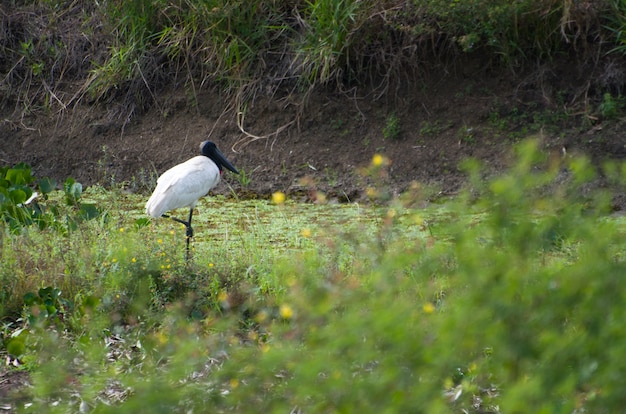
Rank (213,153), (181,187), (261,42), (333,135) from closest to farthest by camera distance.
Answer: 1. (181,187)
2. (213,153)
3. (333,135)
4. (261,42)

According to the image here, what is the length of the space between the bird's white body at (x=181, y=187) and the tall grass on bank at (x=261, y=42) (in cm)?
244

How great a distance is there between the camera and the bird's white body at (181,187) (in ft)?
21.1

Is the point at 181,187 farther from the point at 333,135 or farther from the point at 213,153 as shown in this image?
the point at 333,135

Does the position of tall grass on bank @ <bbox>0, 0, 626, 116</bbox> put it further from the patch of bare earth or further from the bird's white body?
the bird's white body

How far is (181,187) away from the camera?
651 centimetres

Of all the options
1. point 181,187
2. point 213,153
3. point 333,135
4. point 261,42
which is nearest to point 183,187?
point 181,187

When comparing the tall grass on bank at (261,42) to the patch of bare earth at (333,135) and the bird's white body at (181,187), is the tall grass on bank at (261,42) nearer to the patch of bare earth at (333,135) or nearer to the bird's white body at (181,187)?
the patch of bare earth at (333,135)

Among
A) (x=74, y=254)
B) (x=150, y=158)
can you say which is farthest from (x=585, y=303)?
(x=150, y=158)

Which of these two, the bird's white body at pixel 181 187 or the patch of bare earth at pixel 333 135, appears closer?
the bird's white body at pixel 181 187

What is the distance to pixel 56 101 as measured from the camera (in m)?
10.5

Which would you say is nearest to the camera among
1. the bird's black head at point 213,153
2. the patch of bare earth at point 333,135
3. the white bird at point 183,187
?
the white bird at point 183,187

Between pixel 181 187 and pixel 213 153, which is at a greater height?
pixel 181 187

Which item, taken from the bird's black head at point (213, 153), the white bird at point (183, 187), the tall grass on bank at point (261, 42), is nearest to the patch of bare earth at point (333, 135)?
the tall grass on bank at point (261, 42)

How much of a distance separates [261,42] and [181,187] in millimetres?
3463
